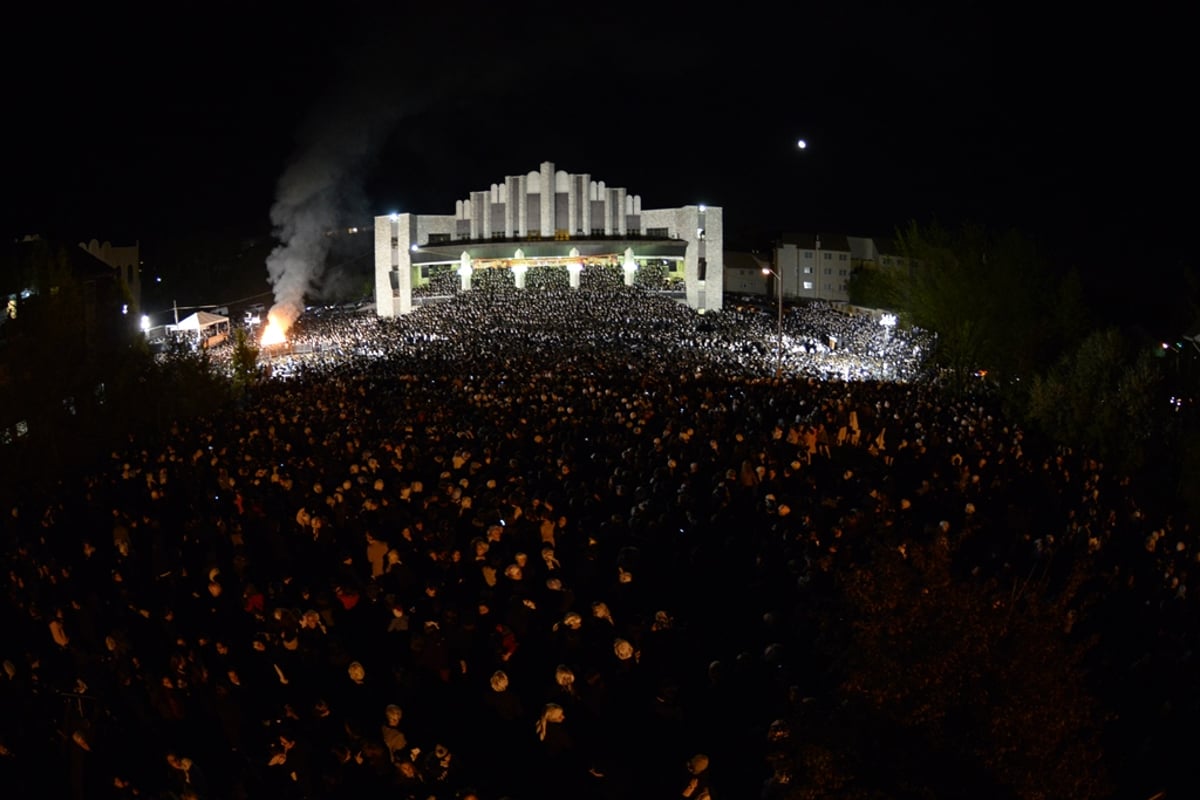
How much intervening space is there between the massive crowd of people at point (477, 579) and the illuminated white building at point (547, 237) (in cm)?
3115

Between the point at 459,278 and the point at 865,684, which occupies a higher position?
the point at 459,278

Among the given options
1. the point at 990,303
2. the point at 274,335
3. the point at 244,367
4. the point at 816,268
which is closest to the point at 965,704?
the point at 244,367

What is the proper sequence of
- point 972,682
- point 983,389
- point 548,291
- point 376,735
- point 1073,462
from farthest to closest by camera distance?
1. point 548,291
2. point 983,389
3. point 1073,462
4. point 376,735
5. point 972,682

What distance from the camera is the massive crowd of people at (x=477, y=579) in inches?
246

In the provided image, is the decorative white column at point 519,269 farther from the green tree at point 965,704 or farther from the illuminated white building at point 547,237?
the green tree at point 965,704

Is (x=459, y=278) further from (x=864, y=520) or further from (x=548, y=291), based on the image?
(x=864, y=520)

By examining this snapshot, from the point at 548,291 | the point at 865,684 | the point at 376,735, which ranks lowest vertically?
the point at 376,735

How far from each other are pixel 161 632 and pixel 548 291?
34.9 m

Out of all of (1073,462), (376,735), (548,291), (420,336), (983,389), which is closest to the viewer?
(376,735)

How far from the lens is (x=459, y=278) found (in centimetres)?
4847

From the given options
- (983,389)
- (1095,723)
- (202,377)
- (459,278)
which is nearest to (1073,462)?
(1095,723)

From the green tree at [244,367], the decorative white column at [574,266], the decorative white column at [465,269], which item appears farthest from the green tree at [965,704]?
the decorative white column at [465,269]

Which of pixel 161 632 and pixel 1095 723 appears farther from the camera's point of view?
pixel 161 632

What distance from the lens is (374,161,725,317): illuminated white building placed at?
1876 inches
